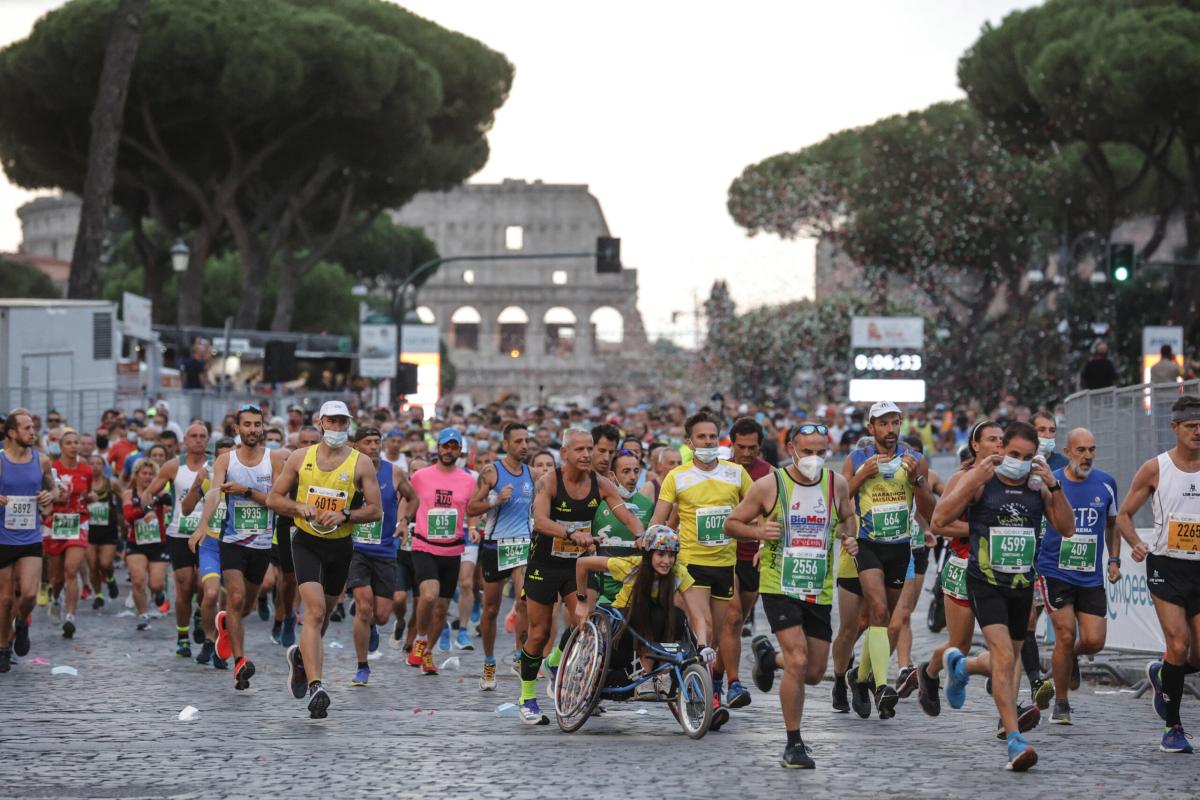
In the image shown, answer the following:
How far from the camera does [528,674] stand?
1035cm

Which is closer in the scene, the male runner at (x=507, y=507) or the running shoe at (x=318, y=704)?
the running shoe at (x=318, y=704)

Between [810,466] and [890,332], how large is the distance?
109ft

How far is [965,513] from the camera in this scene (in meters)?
9.54

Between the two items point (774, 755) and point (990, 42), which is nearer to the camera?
point (774, 755)

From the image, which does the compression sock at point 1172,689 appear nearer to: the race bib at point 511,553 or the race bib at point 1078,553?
the race bib at point 1078,553

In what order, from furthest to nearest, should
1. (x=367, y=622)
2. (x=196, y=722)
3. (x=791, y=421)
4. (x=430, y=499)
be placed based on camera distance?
(x=791, y=421) → (x=430, y=499) → (x=367, y=622) → (x=196, y=722)

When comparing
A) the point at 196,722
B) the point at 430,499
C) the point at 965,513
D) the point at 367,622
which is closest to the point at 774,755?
the point at 965,513

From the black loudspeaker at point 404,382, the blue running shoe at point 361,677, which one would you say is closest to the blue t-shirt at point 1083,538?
the blue running shoe at point 361,677

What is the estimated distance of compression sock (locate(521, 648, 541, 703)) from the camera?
407 inches

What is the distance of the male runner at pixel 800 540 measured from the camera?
902cm

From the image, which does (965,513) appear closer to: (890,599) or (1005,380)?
(890,599)

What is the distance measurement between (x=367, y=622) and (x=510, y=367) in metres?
106

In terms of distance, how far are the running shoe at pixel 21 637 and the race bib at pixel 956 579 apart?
6.25 metres

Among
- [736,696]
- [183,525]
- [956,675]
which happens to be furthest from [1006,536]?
[183,525]
